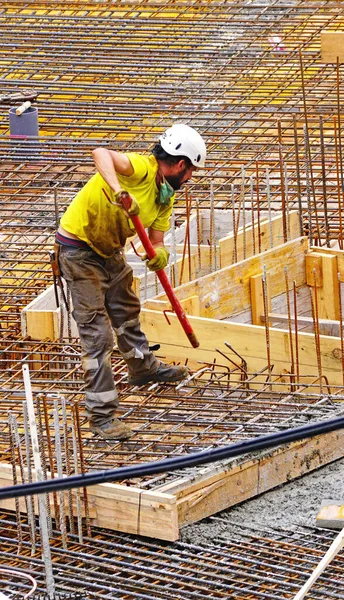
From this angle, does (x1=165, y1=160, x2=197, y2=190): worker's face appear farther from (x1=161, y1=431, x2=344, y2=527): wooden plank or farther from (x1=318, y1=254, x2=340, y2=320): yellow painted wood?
(x1=318, y1=254, x2=340, y2=320): yellow painted wood

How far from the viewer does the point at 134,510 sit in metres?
7.74

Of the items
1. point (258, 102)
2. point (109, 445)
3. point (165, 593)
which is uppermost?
point (258, 102)

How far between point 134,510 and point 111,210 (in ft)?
5.55

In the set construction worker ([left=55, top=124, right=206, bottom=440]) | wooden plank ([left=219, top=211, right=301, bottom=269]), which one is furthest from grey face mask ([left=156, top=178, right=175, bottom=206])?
wooden plank ([left=219, top=211, right=301, bottom=269])

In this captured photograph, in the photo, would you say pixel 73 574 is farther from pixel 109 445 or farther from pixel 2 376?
pixel 2 376

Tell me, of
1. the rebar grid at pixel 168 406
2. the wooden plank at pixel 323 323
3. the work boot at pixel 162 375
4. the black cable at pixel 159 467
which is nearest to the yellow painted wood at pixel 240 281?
the wooden plank at pixel 323 323

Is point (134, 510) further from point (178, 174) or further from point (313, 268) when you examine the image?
point (313, 268)

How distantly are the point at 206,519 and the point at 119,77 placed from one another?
9238 mm

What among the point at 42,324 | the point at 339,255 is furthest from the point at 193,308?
the point at 339,255

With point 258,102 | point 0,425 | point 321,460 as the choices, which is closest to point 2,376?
point 0,425

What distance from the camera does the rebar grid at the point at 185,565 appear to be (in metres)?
7.17

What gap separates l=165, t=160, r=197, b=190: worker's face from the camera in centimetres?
824

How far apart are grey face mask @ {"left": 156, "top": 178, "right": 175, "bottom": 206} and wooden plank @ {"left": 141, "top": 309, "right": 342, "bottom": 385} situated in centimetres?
165

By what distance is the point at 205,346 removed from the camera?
9.88m
